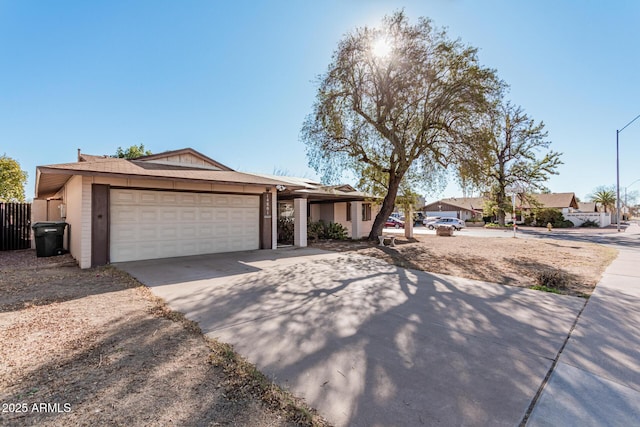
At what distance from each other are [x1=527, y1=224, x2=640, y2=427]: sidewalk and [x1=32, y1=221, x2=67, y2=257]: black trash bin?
514 inches

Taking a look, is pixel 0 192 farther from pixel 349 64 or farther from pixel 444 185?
pixel 444 185

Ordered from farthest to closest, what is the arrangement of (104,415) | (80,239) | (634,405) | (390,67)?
Result: (390,67) < (80,239) < (634,405) < (104,415)

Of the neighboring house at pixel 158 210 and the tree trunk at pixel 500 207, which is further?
the tree trunk at pixel 500 207

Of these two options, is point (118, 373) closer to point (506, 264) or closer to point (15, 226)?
point (506, 264)

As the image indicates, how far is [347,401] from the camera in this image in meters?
2.31

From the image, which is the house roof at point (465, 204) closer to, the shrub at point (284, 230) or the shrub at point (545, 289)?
the shrub at point (284, 230)

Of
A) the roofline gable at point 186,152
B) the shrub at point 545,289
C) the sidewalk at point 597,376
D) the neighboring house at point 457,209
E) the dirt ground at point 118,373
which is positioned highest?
the roofline gable at point 186,152

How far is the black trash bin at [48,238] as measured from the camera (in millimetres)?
9393

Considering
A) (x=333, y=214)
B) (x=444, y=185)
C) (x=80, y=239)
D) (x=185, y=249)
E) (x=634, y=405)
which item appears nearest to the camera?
(x=634, y=405)

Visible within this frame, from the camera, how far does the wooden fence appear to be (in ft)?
37.7

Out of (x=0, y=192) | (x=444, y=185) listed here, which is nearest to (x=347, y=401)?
(x=444, y=185)

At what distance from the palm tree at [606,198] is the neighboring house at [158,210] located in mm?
64572

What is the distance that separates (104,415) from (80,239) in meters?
7.72

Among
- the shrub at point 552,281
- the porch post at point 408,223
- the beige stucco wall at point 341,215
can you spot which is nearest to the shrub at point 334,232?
the beige stucco wall at point 341,215
